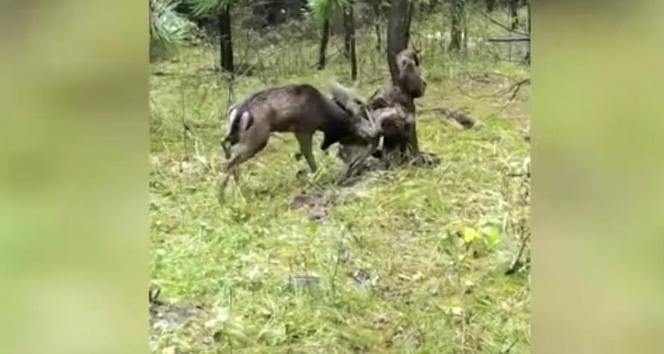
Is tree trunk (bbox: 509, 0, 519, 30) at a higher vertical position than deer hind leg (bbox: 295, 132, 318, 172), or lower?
higher

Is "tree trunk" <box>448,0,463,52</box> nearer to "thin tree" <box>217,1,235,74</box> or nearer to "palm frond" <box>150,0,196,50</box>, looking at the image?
"thin tree" <box>217,1,235,74</box>

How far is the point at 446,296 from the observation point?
192 centimetres

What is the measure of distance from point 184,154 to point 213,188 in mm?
98

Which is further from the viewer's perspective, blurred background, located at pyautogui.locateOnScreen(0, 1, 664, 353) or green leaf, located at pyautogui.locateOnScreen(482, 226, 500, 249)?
green leaf, located at pyautogui.locateOnScreen(482, 226, 500, 249)

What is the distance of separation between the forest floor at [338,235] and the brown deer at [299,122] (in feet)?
0.07

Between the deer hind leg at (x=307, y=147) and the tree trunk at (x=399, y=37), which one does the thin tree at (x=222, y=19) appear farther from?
the tree trunk at (x=399, y=37)

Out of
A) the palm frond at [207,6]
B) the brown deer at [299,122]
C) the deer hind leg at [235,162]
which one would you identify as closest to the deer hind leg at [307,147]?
the brown deer at [299,122]

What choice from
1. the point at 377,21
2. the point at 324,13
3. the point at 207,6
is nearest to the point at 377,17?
the point at 377,21

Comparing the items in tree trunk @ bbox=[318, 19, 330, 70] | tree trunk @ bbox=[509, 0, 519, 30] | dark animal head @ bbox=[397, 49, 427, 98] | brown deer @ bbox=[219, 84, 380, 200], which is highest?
tree trunk @ bbox=[509, 0, 519, 30]

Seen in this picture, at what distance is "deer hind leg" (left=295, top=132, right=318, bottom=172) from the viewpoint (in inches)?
75.6

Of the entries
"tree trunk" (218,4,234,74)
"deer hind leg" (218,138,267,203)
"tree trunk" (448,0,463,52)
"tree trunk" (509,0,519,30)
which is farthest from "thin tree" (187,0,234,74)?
"tree trunk" (509,0,519,30)

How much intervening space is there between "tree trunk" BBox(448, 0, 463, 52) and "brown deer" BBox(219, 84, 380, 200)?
0.24 metres

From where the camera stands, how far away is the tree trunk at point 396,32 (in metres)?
1.91
